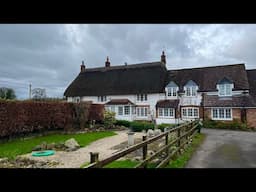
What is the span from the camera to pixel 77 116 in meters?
17.4

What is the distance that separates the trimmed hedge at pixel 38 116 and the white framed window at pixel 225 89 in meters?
14.1

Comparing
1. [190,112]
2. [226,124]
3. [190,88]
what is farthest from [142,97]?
[226,124]

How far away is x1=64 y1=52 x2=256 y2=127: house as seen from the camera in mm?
21484

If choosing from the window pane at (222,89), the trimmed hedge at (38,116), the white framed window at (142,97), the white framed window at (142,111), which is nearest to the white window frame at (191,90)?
the window pane at (222,89)

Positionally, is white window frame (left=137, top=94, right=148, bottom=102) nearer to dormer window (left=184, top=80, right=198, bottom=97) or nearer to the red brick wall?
dormer window (left=184, top=80, right=198, bottom=97)

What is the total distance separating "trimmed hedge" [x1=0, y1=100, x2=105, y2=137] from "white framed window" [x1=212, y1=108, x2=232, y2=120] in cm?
1291

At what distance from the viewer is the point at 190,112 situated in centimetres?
2355

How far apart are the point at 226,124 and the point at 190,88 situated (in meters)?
5.98

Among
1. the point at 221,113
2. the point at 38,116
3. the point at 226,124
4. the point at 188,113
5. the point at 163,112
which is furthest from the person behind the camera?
the point at 163,112

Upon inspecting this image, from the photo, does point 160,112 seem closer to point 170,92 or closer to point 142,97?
point 170,92

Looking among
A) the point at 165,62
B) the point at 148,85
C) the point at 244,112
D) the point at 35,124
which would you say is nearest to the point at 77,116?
the point at 35,124
